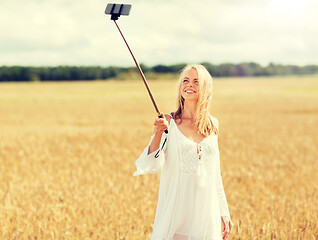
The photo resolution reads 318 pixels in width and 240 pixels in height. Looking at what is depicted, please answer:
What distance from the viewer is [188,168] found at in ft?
10.3

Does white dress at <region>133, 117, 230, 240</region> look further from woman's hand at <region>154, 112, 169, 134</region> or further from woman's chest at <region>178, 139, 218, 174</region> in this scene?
woman's hand at <region>154, 112, 169, 134</region>

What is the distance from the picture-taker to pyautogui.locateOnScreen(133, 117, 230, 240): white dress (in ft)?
10.3

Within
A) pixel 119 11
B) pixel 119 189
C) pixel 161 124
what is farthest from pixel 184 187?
pixel 119 189

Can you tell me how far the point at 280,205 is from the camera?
6.56 m

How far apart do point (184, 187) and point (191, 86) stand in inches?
28.0

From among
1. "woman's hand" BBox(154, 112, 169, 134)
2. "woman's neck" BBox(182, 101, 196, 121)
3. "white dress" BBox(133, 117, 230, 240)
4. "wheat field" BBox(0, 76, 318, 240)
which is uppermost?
"woman's neck" BBox(182, 101, 196, 121)

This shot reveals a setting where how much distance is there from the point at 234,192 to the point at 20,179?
392cm

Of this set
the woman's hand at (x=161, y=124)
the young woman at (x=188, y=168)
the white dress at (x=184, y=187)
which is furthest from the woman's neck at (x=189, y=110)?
the woman's hand at (x=161, y=124)

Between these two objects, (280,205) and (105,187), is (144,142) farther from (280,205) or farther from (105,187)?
(280,205)

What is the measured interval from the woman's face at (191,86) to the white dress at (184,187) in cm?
21

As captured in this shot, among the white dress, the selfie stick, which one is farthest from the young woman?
the selfie stick

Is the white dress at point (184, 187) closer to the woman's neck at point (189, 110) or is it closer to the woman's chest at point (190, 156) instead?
the woman's chest at point (190, 156)

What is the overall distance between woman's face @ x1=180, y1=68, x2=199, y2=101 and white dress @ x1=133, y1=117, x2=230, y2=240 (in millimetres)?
214

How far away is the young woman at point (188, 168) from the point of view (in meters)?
3.13
